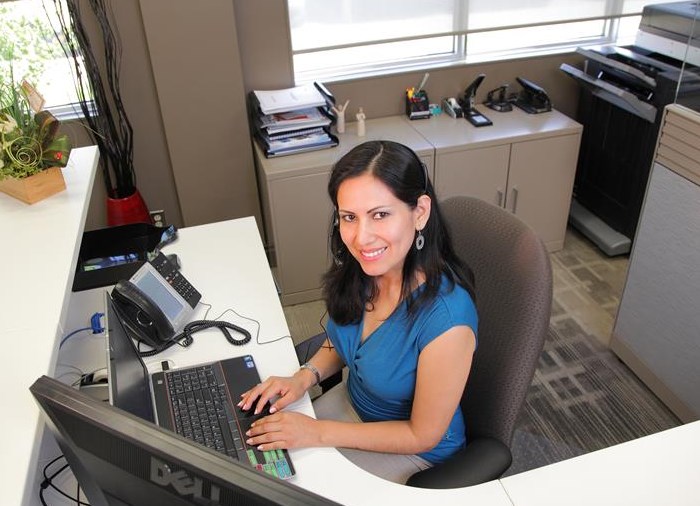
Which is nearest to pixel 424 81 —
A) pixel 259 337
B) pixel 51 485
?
pixel 259 337

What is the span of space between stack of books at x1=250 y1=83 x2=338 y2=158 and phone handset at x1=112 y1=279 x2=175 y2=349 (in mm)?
1302

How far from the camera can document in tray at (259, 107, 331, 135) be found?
8.94 ft

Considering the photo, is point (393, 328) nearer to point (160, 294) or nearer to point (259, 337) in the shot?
point (259, 337)

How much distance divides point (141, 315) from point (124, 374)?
33 cm

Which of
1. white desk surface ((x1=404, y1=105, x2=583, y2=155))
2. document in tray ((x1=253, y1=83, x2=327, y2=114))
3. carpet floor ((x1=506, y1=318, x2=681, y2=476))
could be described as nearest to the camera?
carpet floor ((x1=506, y1=318, x2=681, y2=476))

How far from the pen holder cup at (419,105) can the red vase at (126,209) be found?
1.36 m

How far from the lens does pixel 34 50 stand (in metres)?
2.68

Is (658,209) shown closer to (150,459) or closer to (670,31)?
(670,31)

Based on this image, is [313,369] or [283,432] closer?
[283,432]

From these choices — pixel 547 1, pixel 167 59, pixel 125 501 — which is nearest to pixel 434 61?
pixel 547 1

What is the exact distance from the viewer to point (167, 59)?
264cm

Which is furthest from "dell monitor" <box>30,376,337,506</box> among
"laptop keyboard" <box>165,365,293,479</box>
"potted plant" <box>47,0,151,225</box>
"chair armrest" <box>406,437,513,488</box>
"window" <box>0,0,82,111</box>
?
"window" <box>0,0,82,111</box>

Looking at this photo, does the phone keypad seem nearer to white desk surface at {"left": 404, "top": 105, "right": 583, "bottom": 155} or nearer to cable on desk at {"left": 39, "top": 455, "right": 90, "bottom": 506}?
cable on desk at {"left": 39, "top": 455, "right": 90, "bottom": 506}

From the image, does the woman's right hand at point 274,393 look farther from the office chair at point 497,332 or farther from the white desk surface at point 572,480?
the office chair at point 497,332
